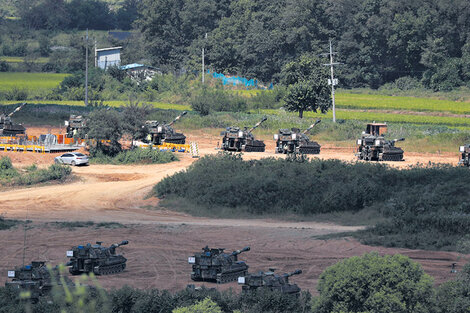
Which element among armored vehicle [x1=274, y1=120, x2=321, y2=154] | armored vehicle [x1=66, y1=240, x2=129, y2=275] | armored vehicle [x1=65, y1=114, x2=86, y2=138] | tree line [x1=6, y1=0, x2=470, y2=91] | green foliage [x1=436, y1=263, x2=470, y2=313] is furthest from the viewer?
tree line [x1=6, y1=0, x2=470, y2=91]

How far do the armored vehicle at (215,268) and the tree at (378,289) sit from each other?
7.38 metres

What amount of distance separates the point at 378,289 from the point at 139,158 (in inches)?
1489

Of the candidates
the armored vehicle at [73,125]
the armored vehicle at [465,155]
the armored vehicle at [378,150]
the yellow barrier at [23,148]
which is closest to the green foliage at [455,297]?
the armored vehicle at [465,155]

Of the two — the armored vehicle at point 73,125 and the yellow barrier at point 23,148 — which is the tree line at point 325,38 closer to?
the armored vehicle at point 73,125

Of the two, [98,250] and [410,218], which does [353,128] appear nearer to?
[410,218]

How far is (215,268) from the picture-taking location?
25641 millimetres

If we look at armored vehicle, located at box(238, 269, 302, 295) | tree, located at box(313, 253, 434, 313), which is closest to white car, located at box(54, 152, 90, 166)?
armored vehicle, located at box(238, 269, 302, 295)

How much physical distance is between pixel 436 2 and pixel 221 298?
9362 cm

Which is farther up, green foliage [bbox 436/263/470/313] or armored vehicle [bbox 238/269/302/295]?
green foliage [bbox 436/263/470/313]

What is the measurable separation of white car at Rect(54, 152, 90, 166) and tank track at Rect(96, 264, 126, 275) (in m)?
26.2

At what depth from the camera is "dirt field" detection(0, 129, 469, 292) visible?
91.0 feet

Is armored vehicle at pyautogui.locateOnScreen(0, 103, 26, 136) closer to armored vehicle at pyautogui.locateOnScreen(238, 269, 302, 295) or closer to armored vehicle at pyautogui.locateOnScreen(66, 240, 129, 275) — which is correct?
armored vehicle at pyautogui.locateOnScreen(66, 240, 129, 275)

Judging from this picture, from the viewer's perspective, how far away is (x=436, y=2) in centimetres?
10700

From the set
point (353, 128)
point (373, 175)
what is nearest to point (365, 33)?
point (353, 128)
